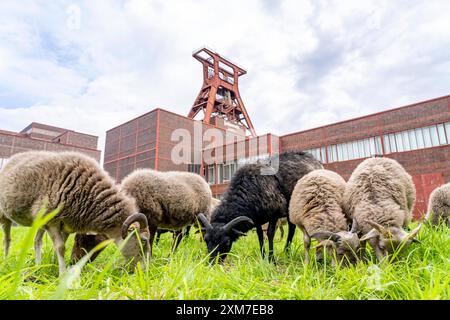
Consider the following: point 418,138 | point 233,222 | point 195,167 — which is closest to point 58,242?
point 233,222

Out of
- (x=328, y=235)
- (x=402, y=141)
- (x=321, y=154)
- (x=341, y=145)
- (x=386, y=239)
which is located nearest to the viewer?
(x=386, y=239)

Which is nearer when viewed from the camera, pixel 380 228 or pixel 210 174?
pixel 380 228

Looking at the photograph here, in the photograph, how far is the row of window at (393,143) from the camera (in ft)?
58.3

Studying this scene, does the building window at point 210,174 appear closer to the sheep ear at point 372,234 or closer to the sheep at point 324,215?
the sheep at point 324,215

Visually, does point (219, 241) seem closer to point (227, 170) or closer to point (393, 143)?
point (227, 170)

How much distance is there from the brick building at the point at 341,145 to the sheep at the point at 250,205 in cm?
787

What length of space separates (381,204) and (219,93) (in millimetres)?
38704

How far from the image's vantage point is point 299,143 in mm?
23562

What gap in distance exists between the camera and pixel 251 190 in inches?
179

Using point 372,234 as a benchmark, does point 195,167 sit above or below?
above

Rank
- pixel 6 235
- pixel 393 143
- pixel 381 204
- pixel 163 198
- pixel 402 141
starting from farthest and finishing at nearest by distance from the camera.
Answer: pixel 393 143
pixel 402 141
pixel 163 198
pixel 6 235
pixel 381 204

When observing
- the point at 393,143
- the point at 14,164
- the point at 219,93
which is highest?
the point at 219,93

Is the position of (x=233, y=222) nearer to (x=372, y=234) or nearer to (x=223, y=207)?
(x=223, y=207)

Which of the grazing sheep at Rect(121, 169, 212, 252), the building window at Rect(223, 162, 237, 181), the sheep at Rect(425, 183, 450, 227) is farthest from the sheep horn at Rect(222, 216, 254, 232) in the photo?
the building window at Rect(223, 162, 237, 181)
